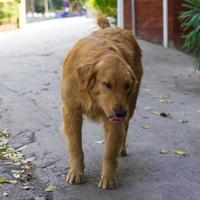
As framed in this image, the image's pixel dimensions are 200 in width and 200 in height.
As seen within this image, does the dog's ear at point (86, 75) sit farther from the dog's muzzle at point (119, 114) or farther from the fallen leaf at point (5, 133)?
the fallen leaf at point (5, 133)

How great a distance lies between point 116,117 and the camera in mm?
4191

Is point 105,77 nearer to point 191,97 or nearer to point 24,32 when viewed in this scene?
point 191,97

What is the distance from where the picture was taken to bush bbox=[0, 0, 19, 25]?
22.4 metres

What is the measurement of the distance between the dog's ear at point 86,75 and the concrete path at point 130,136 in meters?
0.90

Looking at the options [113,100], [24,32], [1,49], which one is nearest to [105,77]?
[113,100]

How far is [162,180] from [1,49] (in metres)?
12.3

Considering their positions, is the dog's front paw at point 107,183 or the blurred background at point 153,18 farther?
the blurred background at point 153,18

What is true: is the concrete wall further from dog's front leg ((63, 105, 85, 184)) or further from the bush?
dog's front leg ((63, 105, 85, 184))

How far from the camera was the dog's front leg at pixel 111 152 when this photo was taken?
471 cm

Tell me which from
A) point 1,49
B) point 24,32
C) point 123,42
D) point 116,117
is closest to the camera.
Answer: point 116,117

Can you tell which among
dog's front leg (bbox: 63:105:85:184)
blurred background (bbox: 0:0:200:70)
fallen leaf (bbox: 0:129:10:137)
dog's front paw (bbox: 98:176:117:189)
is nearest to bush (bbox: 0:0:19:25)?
blurred background (bbox: 0:0:200:70)

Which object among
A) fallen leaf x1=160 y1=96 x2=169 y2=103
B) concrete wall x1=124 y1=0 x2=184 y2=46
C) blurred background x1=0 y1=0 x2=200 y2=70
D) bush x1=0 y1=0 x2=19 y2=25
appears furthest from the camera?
bush x1=0 y1=0 x2=19 y2=25

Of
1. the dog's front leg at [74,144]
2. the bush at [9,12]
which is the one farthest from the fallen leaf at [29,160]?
the bush at [9,12]

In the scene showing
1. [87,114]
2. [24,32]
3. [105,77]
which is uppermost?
[105,77]
